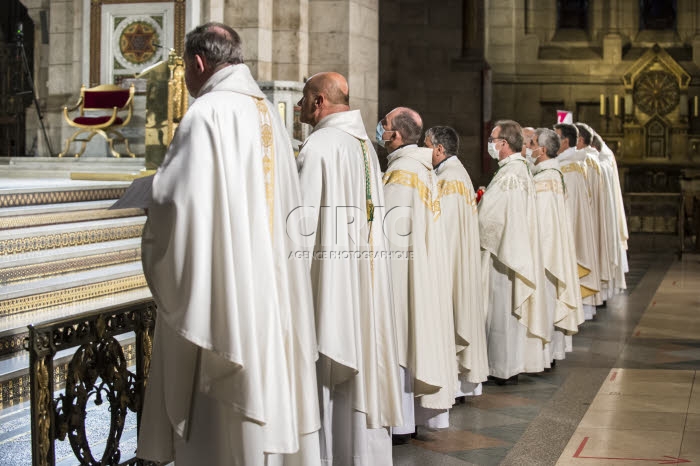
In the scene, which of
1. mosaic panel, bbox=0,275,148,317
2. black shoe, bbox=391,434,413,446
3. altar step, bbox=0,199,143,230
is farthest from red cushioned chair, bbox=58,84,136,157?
black shoe, bbox=391,434,413,446

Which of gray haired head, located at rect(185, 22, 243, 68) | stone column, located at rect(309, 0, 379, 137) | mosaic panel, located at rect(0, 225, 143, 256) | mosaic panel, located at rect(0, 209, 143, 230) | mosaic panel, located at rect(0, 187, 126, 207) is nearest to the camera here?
gray haired head, located at rect(185, 22, 243, 68)

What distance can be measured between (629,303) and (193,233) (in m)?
9.08

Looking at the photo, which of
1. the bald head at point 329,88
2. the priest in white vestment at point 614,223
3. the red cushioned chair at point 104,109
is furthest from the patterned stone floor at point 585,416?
the red cushioned chair at point 104,109

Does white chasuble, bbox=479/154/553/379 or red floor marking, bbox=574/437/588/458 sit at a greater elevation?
white chasuble, bbox=479/154/553/379

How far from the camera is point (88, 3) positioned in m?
14.1

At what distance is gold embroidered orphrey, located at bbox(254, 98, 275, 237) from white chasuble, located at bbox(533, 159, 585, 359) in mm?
4216

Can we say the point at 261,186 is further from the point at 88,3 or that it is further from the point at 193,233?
the point at 88,3

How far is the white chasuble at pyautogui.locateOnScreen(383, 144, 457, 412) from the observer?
5.32 metres

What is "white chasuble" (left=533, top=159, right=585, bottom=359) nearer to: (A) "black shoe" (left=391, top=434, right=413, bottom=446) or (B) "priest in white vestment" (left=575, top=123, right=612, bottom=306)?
(A) "black shoe" (left=391, top=434, right=413, bottom=446)

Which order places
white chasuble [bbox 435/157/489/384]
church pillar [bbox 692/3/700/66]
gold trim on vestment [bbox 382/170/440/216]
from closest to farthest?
1. gold trim on vestment [bbox 382/170/440/216]
2. white chasuble [bbox 435/157/489/384]
3. church pillar [bbox 692/3/700/66]

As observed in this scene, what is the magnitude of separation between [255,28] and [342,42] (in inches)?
39.5

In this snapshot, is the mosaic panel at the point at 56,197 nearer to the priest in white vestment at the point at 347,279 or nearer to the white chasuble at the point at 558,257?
the priest in white vestment at the point at 347,279

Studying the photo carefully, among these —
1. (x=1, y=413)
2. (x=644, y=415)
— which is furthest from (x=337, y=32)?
(x=1, y=413)

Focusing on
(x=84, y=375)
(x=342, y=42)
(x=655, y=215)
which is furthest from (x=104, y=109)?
(x=655, y=215)
